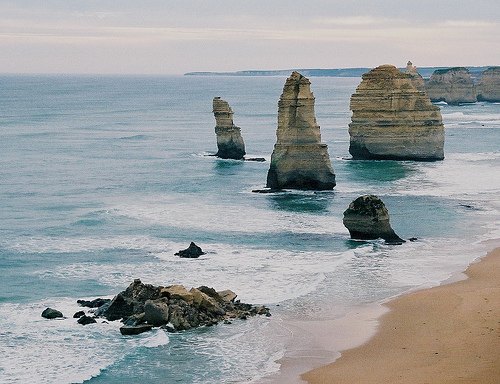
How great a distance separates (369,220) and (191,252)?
8197 mm

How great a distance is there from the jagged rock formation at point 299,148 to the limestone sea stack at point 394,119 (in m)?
14.2

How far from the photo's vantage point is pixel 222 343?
25.3m

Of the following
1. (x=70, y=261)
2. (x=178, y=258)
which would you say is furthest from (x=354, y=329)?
(x=70, y=261)

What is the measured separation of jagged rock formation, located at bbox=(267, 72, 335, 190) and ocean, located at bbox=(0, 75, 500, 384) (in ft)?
3.51

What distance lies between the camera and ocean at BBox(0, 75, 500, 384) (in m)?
24.5

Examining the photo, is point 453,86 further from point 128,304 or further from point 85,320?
point 85,320

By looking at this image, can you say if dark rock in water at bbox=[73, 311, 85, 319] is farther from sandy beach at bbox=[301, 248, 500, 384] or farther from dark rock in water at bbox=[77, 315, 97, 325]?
sandy beach at bbox=[301, 248, 500, 384]

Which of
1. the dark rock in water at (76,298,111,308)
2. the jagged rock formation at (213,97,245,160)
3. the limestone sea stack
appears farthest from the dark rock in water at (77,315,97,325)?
the jagged rock formation at (213,97,245,160)

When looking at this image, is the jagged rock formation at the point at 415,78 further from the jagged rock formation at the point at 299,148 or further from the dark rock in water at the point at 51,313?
the dark rock in water at the point at 51,313

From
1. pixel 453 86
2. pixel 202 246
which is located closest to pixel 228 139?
pixel 202 246

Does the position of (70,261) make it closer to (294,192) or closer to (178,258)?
(178,258)

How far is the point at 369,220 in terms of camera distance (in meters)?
38.6

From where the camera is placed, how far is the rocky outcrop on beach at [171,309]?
26375mm

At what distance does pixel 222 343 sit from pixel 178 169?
4212 cm
